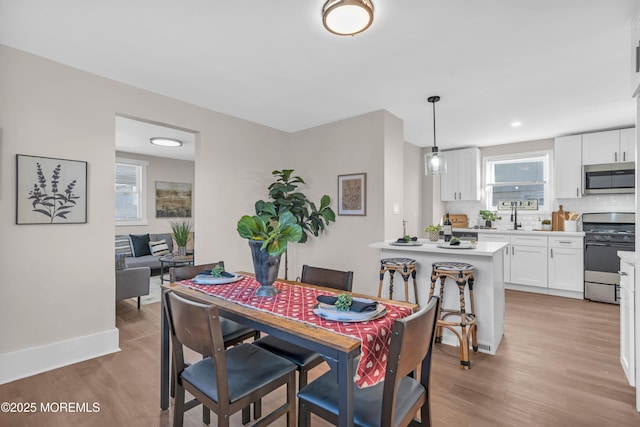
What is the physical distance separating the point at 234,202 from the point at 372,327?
303cm

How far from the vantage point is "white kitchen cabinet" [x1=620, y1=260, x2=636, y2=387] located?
210 cm

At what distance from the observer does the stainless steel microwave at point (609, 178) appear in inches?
167

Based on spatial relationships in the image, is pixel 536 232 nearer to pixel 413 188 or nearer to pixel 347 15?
pixel 413 188

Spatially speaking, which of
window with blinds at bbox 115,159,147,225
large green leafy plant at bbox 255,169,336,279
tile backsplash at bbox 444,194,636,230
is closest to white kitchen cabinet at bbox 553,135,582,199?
tile backsplash at bbox 444,194,636,230

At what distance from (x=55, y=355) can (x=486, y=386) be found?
11.1 ft

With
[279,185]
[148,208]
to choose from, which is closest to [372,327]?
[279,185]

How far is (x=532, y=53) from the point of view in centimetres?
243

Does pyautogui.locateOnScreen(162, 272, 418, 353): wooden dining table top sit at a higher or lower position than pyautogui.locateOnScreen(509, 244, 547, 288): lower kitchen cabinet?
higher

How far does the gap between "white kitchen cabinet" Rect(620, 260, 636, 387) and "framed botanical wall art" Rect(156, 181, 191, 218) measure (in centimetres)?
734

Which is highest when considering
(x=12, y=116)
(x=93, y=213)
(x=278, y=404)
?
(x=12, y=116)

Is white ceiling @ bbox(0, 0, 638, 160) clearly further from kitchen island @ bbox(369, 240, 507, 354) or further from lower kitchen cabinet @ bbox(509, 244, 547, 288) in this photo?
lower kitchen cabinet @ bbox(509, 244, 547, 288)

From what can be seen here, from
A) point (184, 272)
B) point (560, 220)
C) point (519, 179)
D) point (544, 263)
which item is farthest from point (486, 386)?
point (519, 179)

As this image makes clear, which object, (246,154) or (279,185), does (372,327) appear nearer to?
(279,185)

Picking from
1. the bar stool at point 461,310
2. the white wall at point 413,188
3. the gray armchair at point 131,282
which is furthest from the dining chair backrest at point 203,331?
the white wall at point 413,188
